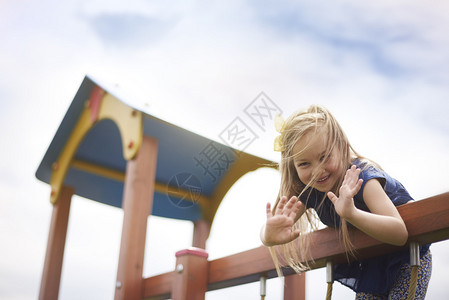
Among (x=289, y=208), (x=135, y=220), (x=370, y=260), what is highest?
(x=135, y=220)

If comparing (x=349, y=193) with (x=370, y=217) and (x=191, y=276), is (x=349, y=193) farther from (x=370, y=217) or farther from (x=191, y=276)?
(x=191, y=276)

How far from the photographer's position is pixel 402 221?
1.25 m

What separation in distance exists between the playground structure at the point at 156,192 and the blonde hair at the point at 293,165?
0.05 meters

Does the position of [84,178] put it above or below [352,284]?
above

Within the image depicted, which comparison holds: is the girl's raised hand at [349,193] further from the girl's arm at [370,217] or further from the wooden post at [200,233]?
the wooden post at [200,233]

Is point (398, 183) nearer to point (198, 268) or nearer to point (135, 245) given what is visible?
point (198, 268)

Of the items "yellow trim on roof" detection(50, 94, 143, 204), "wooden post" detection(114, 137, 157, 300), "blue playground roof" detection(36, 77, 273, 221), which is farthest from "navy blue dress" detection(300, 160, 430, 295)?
"blue playground roof" detection(36, 77, 273, 221)

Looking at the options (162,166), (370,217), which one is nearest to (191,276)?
(370,217)

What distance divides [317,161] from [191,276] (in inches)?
32.7

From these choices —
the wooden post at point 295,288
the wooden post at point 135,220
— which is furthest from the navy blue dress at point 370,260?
the wooden post at point 135,220

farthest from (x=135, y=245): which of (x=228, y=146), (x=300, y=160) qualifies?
(x=300, y=160)

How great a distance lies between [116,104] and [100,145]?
74 cm

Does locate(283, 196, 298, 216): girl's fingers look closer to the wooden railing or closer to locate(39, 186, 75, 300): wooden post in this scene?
the wooden railing

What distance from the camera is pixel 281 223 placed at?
4.65ft
